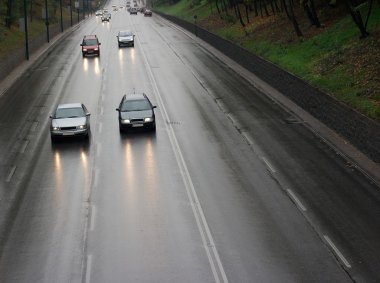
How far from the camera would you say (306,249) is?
15.9 meters

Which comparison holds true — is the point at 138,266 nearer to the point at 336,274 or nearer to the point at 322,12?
the point at 336,274

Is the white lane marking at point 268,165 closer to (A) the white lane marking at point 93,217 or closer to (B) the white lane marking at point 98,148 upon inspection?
(B) the white lane marking at point 98,148

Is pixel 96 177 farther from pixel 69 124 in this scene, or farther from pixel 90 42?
pixel 90 42

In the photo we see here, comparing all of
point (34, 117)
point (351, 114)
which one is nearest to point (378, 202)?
point (351, 114)

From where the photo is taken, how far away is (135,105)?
29.8 meters

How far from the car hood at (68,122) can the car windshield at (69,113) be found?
0.42 meters

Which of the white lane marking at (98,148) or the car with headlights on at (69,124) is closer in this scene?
the white lane marking at (98,148)

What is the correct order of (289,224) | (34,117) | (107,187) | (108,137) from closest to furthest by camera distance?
(289,224), (107,187), (108,137), (34,117)

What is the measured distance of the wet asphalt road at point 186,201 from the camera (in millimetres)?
15008

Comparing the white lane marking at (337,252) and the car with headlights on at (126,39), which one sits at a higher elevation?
the car with headlights on at (126,39)

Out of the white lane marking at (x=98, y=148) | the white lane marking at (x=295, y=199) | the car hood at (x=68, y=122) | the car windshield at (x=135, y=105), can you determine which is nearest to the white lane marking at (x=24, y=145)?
the car hood at (x=68, y=122)

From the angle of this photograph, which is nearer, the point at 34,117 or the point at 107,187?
the point at 107,187

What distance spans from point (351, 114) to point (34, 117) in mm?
16086

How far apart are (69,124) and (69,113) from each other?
4.26 ft
